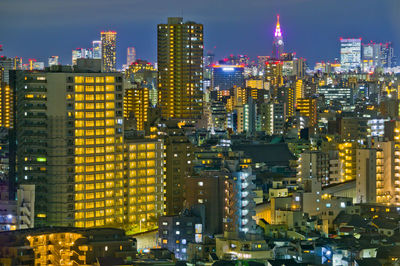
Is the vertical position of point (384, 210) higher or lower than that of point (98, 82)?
lower

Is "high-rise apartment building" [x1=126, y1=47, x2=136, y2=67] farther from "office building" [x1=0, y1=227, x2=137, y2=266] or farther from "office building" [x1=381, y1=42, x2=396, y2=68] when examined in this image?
"office building" [x1=0, y1=227, x2=137, y2=266]

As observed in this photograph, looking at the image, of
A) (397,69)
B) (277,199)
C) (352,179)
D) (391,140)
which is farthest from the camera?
(397,69)

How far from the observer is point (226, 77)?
75.4 meters

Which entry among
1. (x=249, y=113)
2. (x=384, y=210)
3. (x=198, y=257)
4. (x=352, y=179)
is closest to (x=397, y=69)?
(x=249, y=113)

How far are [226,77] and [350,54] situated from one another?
1996 centimetres

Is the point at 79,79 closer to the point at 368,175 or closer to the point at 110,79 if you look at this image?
the point at 110,79

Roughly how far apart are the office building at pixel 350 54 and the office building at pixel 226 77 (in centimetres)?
1764

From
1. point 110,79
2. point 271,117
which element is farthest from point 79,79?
point 271,117

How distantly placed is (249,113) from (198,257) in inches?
1196

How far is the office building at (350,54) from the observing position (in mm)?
91000

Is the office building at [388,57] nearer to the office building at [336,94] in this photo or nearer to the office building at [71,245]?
the office building at [336,94]

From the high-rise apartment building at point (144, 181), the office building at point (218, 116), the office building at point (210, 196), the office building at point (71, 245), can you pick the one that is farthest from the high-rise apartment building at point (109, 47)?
the office building at point (71, 245)

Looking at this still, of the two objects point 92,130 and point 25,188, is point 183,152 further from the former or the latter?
point 25,188

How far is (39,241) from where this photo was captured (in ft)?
57.5
